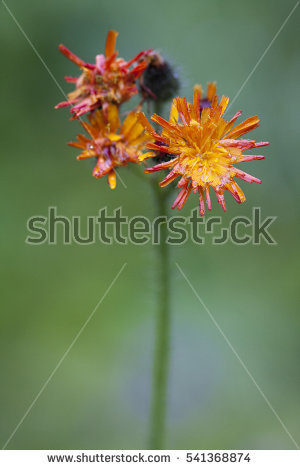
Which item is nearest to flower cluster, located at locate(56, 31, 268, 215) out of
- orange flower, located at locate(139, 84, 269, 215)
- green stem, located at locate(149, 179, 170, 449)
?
orange flower, located at locate(139, 84, 269, 215)

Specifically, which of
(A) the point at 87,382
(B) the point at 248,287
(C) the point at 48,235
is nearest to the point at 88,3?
(C) the point at 48,235

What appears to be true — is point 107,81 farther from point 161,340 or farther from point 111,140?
point 161,340

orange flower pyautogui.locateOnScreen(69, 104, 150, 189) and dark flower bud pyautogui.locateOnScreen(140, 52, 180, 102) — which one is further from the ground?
dark flower bud pyautogui.locateOnScreen(140, 52, 180, 102)

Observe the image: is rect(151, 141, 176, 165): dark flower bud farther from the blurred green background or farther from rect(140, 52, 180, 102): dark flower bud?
the blurred green background

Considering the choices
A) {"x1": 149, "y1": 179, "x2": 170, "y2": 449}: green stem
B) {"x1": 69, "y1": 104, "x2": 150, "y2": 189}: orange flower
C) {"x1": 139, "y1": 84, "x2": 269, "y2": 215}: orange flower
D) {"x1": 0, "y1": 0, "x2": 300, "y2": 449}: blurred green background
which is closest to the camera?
{"x1": 139, "y1": 84, "x2": 269, "y2": 215}: orange flower

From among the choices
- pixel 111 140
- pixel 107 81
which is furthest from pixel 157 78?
pixel 111 140

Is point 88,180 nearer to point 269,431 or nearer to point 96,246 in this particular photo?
point 96,246
